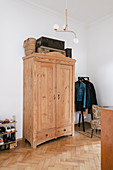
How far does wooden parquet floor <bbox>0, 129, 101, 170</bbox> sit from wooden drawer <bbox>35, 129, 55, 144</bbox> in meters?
0.12

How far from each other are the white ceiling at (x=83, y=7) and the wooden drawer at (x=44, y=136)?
9.74 ft

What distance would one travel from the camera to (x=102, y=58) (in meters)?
4.07

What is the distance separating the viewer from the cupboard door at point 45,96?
9.29 ft

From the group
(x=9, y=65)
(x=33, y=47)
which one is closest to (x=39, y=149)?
(x=9, y=65)

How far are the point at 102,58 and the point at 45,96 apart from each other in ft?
7.26

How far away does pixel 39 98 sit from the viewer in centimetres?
283

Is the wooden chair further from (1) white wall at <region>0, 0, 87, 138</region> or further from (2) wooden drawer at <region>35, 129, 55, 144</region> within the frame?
(1) white wall at <region>0, 0, 87, 138</region>

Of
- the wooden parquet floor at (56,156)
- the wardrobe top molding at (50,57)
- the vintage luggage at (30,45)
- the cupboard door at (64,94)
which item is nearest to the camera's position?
the wooden parquet floor at (56,156)

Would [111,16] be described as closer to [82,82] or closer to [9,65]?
[82,82]

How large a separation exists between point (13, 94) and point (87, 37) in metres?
3.05

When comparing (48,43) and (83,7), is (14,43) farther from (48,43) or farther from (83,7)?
(83,7)

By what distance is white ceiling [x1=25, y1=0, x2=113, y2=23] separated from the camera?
3.25 meters

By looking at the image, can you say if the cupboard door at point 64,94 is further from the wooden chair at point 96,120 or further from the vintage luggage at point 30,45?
the vintage luggage at point 30,45

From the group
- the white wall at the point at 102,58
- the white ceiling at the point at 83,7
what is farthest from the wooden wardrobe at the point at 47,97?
the white ceiling at the point at 83,7
